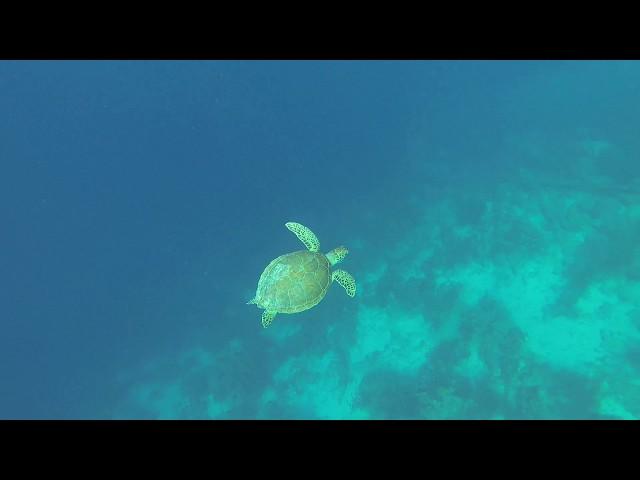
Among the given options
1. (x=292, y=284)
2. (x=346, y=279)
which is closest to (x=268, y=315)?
(x=292, y=284)

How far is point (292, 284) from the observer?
4941 millimetres

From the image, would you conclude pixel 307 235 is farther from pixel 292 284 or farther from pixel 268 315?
pixel 268 315

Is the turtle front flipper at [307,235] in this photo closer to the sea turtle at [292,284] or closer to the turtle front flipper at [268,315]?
the sea turtle at [292,284]

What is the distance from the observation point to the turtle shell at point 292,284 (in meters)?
4.92

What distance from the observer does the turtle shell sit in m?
4.92

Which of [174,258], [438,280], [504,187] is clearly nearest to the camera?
[438,280]

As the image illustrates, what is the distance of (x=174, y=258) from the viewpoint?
45.3ft

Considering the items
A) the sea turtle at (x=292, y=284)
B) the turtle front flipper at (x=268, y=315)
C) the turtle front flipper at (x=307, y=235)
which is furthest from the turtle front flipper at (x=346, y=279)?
the turtle front flipper at (x=268, y=315)

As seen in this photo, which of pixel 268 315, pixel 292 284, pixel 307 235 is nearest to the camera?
pixel 292 284

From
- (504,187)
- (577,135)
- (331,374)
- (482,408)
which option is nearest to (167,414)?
(331,374)

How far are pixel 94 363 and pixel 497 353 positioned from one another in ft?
41.2

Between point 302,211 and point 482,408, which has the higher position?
point 302,211

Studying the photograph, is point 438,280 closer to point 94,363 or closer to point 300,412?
point 300,412

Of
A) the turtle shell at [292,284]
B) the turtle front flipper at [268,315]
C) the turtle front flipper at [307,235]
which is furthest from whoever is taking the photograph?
the turtle front flipper at [307,235]
